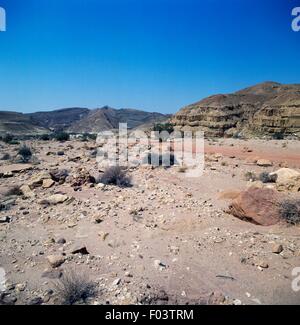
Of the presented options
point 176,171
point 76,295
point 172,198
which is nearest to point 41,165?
point 176,171

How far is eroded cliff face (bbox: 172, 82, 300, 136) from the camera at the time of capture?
109ft

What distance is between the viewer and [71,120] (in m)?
113

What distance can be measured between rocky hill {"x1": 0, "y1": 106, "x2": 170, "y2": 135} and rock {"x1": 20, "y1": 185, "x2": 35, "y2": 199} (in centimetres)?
4952

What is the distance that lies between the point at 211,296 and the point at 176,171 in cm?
767

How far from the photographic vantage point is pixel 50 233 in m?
5.43

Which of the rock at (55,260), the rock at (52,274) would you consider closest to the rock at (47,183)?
the rock at (55,260)

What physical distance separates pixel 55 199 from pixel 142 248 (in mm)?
3121

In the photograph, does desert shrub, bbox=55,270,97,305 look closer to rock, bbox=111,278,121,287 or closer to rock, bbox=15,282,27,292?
rock, bbox=111,278,121,287

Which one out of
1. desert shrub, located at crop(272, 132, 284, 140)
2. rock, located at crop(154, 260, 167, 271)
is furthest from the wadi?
desert shrub, located at crop(272, 132, 284, 140)

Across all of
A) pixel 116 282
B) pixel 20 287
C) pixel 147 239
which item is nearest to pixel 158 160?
pixel 147 239

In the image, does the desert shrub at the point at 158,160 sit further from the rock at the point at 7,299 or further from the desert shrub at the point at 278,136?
the desert shrub at the point at 278,136

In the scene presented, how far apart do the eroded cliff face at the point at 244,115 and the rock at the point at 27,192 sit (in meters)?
30.5

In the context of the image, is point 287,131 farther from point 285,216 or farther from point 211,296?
point 211,296

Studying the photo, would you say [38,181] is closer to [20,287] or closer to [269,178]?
[20,287]
